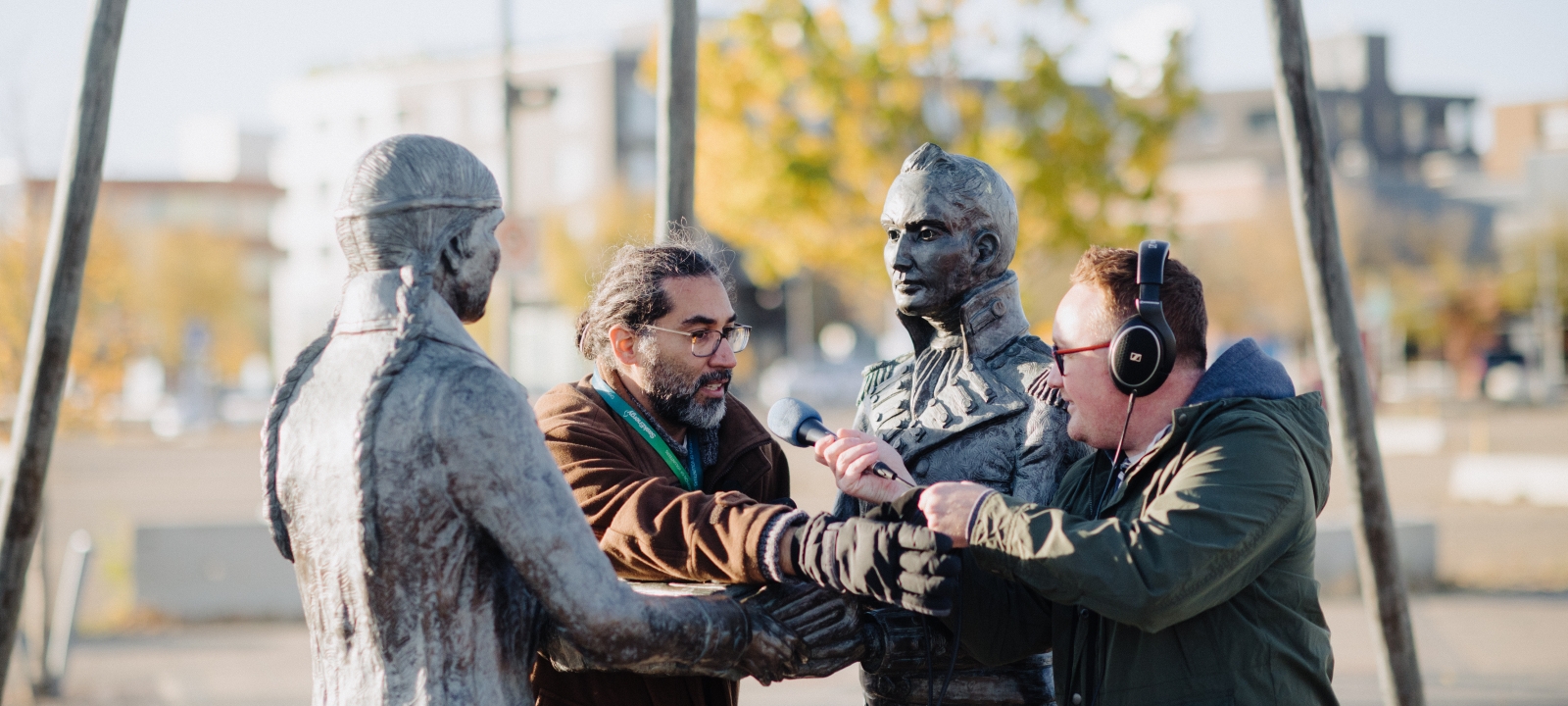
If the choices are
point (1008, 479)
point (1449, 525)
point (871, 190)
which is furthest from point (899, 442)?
point (1449, 525)

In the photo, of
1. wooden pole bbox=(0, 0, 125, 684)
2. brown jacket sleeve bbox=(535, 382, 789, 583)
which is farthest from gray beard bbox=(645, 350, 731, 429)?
wooden pole bbox=(0, 0, 125, 684)

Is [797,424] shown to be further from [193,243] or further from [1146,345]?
[193,243]

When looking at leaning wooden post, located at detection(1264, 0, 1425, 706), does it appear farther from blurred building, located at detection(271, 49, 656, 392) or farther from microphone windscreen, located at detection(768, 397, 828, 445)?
blurred building, located at detection(271, 49, 656, 392)

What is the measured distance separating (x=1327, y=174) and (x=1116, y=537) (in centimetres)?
172

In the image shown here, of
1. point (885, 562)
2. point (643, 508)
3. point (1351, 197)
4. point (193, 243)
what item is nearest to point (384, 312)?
point (643, 508)

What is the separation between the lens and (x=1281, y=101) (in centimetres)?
358

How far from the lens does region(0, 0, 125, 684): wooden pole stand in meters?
3.36

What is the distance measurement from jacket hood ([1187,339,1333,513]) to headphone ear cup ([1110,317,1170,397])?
11 centimetres

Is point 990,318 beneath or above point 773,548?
above

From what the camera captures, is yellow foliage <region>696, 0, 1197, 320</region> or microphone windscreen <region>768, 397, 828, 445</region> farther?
yellow foliage <region>696, 0, 1197, 320</region>

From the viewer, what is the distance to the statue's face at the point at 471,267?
92.7 inches

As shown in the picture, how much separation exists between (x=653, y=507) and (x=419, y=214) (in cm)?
70

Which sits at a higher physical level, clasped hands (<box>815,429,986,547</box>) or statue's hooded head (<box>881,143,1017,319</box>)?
statue's hooded head (<box>881,143,1017,319</box>)

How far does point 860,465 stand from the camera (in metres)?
2.63
